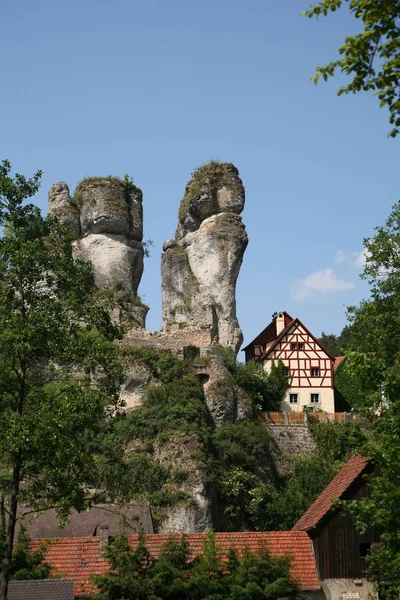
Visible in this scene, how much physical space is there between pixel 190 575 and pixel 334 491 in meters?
5.74

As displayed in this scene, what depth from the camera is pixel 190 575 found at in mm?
19500

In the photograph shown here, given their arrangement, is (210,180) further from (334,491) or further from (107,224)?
(334,491)

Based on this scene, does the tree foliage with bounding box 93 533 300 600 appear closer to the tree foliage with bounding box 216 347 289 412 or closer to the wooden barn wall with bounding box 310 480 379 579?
the wooden barn wall with bounding box 310 480 379 579

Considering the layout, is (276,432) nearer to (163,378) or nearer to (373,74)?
(163,378)

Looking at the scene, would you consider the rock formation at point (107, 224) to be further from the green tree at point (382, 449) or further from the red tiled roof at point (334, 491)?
the green tree at point (382, 449)

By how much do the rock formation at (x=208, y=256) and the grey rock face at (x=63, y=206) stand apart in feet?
19.2

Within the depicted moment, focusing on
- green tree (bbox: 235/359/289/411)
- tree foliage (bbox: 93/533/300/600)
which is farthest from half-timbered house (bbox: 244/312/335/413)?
tree foliage (bbox: 93/533/300/600)

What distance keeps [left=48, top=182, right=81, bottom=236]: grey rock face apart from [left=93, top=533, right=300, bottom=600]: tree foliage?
29240mm

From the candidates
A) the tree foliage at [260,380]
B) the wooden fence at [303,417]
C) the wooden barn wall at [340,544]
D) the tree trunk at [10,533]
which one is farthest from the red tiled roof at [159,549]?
the wooden fence at [303,417]

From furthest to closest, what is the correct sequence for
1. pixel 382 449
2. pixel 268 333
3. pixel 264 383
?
pixel 268 333, pixel 264 383, pixel 382 449


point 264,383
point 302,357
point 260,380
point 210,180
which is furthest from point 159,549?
point 210,180

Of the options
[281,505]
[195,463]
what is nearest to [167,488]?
[195,463]

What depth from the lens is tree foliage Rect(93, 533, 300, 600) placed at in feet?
62.5

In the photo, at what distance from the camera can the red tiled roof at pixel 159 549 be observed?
68.6ft
